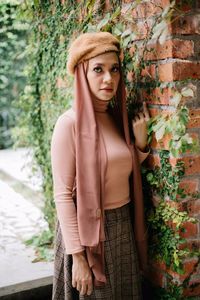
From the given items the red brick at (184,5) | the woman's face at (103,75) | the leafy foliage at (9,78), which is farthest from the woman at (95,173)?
the leafy foliage at (9,78)

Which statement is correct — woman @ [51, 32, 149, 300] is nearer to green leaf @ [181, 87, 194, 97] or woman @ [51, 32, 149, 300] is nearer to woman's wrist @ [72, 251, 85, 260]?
woman's wrist @ [72, 251, 85, 260]

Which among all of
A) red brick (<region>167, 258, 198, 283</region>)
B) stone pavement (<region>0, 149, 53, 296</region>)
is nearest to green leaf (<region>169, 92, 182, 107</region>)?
red brick (<region>167, 258, 198, 283</region>)

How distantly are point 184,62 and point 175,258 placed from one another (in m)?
0.96

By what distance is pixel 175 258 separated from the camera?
2037 mm

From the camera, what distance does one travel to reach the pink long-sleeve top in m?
2.01

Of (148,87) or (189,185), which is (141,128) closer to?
(148,87)

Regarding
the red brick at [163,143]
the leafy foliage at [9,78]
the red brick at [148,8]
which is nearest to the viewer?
the red brick at [148,8]

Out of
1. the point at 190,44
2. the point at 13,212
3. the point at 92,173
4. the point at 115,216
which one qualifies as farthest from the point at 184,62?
the point at 13,212

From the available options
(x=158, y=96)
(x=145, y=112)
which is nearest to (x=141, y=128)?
(x=145, y=112)

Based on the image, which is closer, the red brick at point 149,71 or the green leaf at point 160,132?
the green leaf at point 160,132

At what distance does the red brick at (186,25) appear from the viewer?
190 cm

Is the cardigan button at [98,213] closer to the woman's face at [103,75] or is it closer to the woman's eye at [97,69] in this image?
the woman's face at [103,75]

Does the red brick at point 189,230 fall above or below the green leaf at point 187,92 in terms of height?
below

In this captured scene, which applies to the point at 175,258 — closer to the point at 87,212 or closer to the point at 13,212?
the point at 87,212
